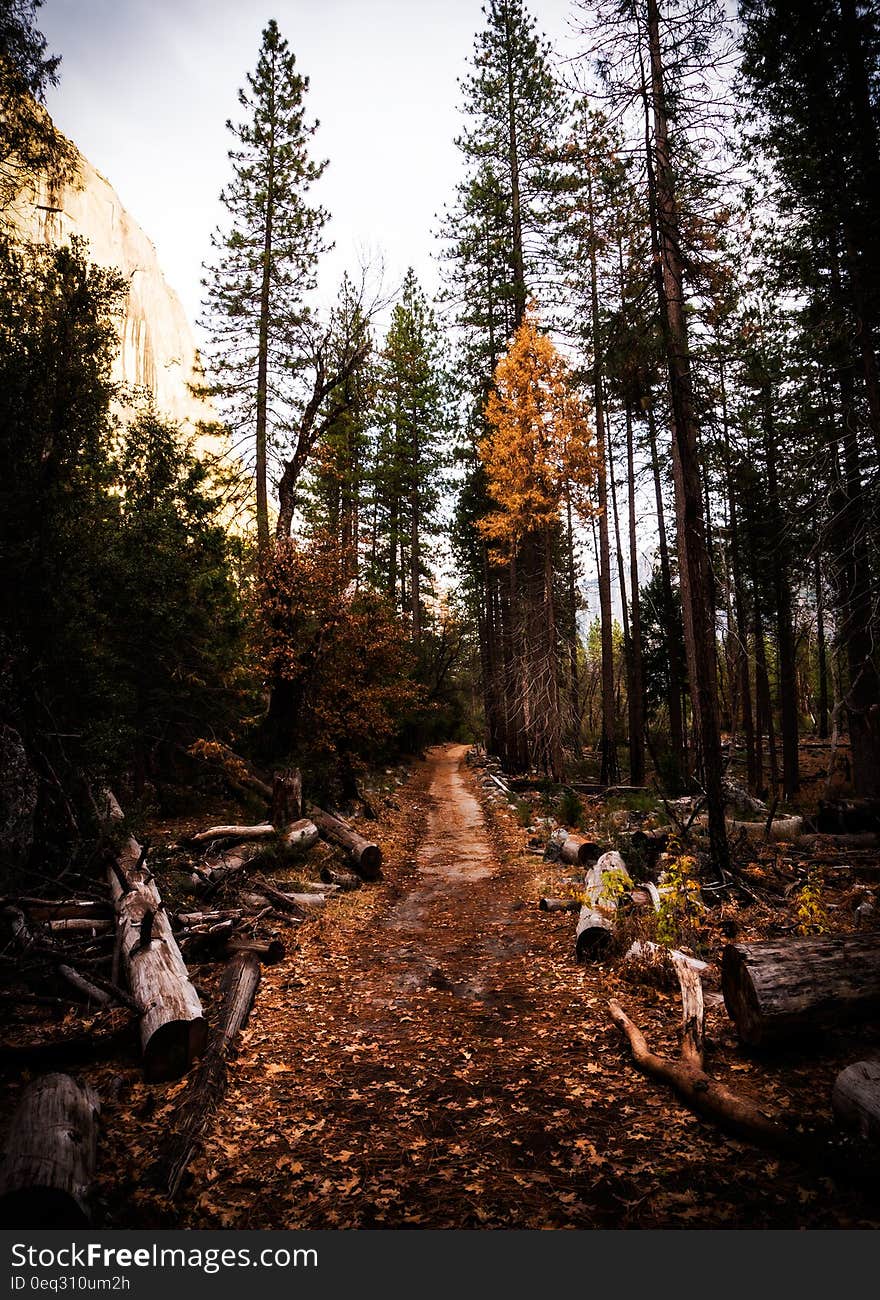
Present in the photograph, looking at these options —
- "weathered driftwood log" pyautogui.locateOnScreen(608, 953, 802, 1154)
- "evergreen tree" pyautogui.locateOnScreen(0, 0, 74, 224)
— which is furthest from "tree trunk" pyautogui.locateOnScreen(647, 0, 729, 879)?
"evergreen tree" pyautogui.locateOnScreen(0, 0, 74, 224)

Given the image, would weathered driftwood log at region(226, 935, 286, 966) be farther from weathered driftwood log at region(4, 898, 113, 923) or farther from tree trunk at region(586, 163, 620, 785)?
tree trunk at region(586, 163, 620, 785)

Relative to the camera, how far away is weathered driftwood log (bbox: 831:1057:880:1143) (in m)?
2.92

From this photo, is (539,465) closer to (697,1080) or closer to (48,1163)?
(697,1080)

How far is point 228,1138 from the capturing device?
3555 mm

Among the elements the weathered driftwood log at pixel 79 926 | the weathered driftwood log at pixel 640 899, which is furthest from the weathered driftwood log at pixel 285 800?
the weathered driftwood log at pixel 640 899

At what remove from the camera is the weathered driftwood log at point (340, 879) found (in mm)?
9344

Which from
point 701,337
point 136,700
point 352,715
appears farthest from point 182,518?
point 701,337

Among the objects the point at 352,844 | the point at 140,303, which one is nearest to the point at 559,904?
the point at 352,844

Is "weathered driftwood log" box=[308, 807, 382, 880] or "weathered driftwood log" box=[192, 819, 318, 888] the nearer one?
"weathered driftwood log" box=[192, 819, 318, 888]

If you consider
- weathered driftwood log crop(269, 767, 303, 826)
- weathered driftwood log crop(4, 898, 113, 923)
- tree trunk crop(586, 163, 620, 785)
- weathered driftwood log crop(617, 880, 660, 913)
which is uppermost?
tree trunk crop(586, 163, 620, 785)

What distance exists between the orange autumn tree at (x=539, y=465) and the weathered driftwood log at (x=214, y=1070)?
11659 mm

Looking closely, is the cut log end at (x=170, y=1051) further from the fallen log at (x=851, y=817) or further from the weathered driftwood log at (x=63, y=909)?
the fallen log at (x=851, y=817)

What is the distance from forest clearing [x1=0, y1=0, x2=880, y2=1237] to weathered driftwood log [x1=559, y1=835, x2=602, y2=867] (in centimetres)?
5

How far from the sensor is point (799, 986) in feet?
13.0
